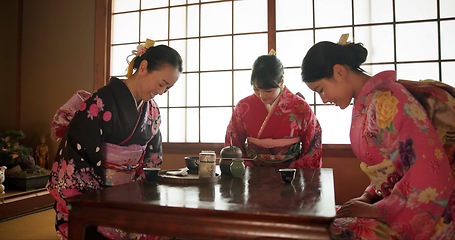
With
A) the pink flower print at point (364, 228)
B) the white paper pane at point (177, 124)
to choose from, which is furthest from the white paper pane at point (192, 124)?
the pink flower print at point (364, 228)

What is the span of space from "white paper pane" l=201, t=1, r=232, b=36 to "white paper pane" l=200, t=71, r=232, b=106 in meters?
0.54

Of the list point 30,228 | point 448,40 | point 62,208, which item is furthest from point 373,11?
point 30,228

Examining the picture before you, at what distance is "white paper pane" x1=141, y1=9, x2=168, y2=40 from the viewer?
454 cm

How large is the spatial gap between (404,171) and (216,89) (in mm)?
3128

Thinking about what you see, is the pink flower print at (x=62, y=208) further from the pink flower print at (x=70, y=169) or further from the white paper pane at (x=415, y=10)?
the white paper pane at (x=415, y=10)

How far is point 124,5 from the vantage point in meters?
4.71

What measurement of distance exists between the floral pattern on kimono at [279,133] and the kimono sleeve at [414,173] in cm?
134

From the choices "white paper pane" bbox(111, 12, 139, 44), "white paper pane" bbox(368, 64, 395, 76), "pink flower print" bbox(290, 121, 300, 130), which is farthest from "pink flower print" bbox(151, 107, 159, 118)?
"white paper pane" bbox(111, 12, 139, 44)

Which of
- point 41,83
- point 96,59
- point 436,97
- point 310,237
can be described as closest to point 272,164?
point 436,97

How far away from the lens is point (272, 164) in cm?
263

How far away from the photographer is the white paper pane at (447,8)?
3.52 m

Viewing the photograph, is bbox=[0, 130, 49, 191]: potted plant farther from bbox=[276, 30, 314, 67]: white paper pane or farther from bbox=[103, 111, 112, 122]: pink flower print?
bbox=[276, 30, 314, 67]: white paper pane

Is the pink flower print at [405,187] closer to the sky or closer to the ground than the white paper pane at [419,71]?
closer to the ground

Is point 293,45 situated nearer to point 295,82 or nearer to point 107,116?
point 295,82
